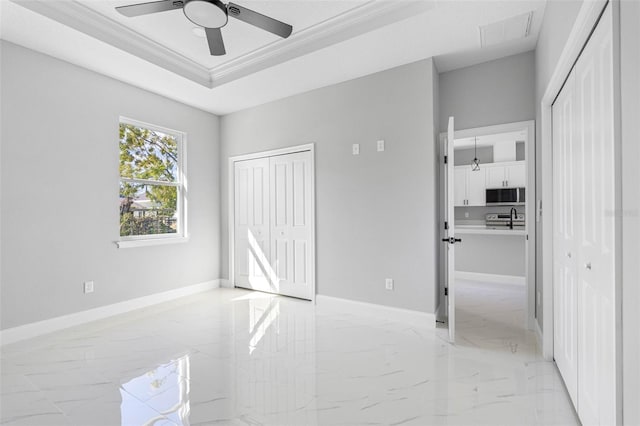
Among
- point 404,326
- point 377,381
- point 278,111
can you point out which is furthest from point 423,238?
point 278,111

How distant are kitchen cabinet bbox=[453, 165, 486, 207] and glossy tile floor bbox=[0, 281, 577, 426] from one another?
9.13 feet

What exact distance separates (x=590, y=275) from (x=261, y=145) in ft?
13.3

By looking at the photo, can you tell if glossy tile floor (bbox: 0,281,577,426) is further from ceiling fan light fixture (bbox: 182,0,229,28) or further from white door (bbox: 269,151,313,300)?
ceiling fan light fixture (bbox: 182,0,229,28)

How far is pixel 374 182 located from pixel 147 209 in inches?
120

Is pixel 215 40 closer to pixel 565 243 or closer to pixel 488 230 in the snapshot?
pixel 565 243

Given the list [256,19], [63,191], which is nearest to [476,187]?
[256,19]

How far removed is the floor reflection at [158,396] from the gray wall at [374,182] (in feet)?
6.78

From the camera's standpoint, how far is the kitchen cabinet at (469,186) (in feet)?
19.1

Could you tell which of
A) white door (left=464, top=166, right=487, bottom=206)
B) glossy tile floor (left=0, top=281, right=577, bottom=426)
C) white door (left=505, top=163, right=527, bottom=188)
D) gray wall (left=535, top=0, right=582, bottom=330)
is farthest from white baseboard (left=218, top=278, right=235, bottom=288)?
white door (left=505, top=163, right=527, bottom=188)

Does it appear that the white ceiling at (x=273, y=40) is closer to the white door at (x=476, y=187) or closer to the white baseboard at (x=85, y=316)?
the white baseboard at (x=85, y=316)

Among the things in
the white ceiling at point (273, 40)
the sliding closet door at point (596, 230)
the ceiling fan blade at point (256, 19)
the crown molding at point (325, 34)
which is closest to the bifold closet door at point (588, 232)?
the sliding closet door at point (596, 230)

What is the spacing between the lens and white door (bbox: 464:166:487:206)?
580cm

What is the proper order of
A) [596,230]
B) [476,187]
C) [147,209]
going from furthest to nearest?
[476,187] < [147,209] < [596,230]

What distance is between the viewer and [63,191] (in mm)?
3271
